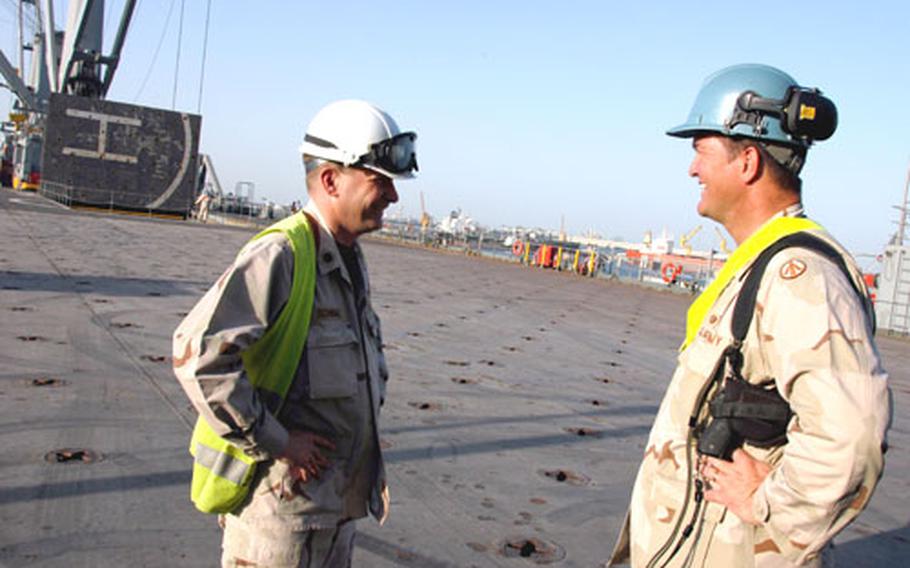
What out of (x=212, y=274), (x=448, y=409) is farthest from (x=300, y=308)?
(x=212, y=274)

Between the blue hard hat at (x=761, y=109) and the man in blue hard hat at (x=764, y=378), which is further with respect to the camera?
the blue hard hat at (x=761, y=109)

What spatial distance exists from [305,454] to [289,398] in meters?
0.18

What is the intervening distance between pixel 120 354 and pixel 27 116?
208 ft

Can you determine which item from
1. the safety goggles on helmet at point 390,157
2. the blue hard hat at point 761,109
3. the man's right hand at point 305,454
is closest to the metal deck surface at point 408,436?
the man's right hand at point 305,454

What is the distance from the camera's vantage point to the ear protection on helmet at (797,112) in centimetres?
199

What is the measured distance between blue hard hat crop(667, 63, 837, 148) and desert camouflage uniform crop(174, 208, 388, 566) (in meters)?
1.20

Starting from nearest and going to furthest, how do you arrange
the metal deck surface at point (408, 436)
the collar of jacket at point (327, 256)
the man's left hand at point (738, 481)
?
the man's left hand at point (738, 481) → the collar of jacket at point (327, 256) → the metal deck surface at point (408, 436)

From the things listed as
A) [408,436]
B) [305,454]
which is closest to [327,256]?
[305,454]

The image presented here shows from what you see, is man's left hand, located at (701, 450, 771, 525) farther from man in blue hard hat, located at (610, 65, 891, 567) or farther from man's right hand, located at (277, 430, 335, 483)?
man's right hand, located at (277, 430, 335, 483)

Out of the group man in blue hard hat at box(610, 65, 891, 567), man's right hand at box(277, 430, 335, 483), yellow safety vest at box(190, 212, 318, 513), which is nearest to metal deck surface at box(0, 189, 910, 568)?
yellow safety vest at box(190, 212, 318, 513)

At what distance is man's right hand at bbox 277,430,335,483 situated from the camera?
2.11 metres

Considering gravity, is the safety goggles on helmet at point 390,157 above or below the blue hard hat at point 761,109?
below

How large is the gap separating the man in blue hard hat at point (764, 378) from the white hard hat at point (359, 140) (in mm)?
871

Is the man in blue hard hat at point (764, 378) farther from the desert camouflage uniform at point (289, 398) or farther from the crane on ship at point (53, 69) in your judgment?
the crane on ship at point (53, 69)
